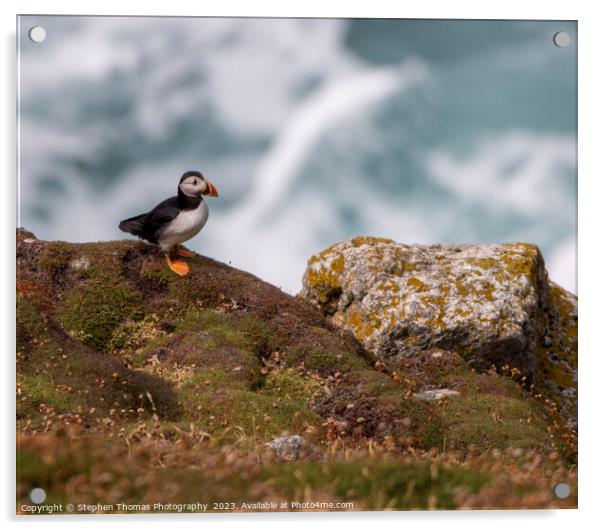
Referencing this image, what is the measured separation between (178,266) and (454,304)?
5815 mm

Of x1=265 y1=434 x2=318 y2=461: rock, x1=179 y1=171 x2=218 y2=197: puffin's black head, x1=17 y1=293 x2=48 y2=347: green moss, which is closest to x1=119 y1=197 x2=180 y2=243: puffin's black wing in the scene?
x1=179 y1=171 x2=218 y2=197: puffin's black head

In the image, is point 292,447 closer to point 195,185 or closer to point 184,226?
point 195,185

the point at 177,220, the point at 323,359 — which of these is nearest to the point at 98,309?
the point at 177,220

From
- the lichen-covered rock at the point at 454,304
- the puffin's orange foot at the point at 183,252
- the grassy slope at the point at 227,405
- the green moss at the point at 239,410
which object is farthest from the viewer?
the lichen-covered rock at the point at 454,304

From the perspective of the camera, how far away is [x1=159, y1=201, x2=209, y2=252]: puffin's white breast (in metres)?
13.6

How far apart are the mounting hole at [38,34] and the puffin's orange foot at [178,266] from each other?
5182mm

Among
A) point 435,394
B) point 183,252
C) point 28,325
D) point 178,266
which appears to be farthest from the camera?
point 183,252

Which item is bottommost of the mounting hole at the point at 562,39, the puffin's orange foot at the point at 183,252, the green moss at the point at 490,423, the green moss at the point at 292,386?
the green moss at the point at 490,423

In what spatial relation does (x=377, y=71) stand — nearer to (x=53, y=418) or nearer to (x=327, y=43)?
(x=327, y=43)

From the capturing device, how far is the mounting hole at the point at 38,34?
11.1 m

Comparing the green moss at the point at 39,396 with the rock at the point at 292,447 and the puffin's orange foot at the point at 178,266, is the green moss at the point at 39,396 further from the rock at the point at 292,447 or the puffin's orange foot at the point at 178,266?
the puffin's orange foot at the point at 178,266

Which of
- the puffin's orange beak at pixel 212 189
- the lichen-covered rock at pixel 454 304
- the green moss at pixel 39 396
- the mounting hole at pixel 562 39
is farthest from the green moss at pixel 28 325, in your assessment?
the mounting hole at pixel 562 39

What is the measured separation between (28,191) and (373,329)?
797cm

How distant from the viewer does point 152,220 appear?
47.5 ft
